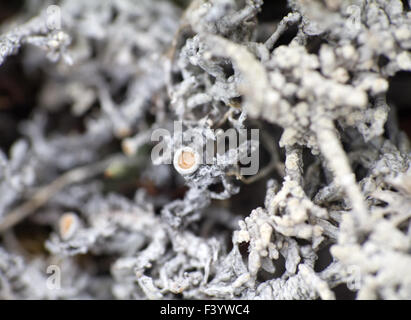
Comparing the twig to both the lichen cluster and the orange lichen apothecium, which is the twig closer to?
the lichen cluster

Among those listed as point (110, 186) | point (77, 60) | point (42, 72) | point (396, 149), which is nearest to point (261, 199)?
point (396, 149)

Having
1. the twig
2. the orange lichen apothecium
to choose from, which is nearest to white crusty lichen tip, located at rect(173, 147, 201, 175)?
the orange lichen apothecium

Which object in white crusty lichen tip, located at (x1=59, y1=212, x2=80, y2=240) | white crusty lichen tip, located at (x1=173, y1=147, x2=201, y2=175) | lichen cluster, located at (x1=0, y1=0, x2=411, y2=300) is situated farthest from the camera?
white crusty lichen tip, located at (x1=59, y1=212, x2=80, y2=240)

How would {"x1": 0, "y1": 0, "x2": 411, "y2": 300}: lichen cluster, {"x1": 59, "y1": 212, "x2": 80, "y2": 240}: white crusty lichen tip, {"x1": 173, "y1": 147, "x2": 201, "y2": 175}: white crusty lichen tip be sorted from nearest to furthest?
1. {"x1": 0, "y1": 0, "x2": 411, "y2": 300}: lichen cluster
2. {"x1": 173, "y1": 147, "x2": 201, "y2": 175}: white crusty lichen tip
3. {"x1": 59, "y1": 212, "x2": 80, "y2": 240}: white crusty lichen tip

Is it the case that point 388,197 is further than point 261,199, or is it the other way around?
point 261,199

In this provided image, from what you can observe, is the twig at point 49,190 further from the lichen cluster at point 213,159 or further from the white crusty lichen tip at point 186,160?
the white crusty lichen tip at point 186,160

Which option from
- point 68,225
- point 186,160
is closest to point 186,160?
point 186,160

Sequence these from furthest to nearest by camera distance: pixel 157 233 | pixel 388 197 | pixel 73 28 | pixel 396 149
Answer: pixel 73 28
pixel 157 233
pixel 396 149
pixel 388 197

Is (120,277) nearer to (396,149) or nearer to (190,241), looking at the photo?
(190,241)
